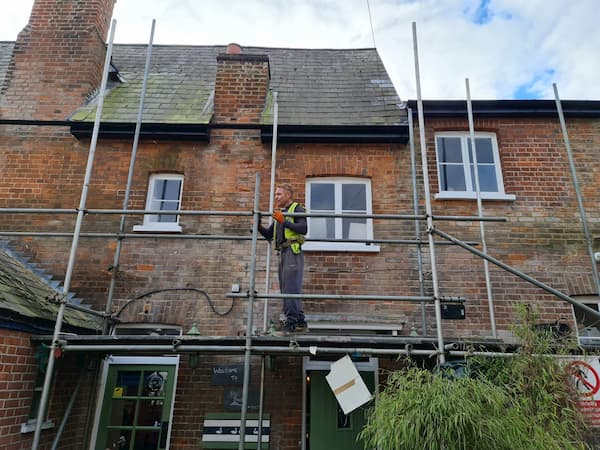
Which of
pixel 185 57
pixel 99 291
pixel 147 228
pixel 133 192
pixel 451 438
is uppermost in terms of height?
pixel 185 57

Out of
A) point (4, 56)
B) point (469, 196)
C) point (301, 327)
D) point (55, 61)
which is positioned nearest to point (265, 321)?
point (301, 327)

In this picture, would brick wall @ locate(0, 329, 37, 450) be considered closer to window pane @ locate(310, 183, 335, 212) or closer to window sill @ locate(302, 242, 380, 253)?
window sill @ locate(302, 242, 380, 253)

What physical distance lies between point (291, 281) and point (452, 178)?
3710 millimetres

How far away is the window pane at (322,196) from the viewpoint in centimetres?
748

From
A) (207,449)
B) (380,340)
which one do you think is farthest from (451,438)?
(207,449)

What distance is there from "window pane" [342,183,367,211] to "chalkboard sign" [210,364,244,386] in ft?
10.6

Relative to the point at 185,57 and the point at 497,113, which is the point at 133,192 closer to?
the point at 185,57

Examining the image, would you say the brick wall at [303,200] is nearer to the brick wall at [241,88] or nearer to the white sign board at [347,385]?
the brick wall at [241,88]

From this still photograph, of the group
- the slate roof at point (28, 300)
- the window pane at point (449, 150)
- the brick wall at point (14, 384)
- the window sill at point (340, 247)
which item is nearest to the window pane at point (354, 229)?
the window sill at point (340, 247)

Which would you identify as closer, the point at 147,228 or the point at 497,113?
the point at 147,228

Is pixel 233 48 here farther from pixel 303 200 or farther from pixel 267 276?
pixel 267 276

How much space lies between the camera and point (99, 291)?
6.83 metres

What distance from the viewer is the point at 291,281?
5.88 meters

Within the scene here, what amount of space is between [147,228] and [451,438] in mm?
5485
